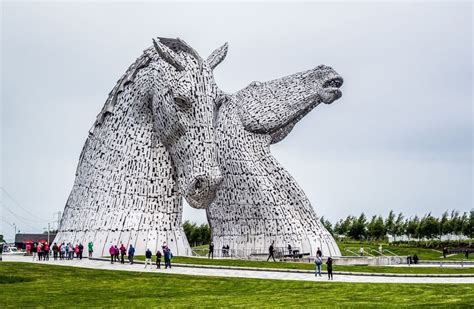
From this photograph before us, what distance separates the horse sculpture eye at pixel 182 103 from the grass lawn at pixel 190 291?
290 inches

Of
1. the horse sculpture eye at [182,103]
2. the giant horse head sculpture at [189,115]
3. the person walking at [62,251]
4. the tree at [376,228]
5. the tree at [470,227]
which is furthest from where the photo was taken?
the tree at [376,228]

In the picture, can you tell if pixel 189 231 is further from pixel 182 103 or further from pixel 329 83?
pixel 182 103

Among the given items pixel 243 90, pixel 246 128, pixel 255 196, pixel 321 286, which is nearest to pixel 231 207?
pixel 255 196

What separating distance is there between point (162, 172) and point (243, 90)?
9313mm

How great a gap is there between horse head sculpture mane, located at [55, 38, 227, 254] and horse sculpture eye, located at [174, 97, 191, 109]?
0.14 ft

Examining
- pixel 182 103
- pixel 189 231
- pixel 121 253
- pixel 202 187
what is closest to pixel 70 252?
pixel 121 253

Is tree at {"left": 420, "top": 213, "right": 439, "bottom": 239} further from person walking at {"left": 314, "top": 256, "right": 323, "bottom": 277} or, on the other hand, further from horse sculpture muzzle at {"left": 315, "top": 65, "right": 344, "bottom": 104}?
person walking at {"left": 314, "top": 256, "right": 323, "bottom": 277}

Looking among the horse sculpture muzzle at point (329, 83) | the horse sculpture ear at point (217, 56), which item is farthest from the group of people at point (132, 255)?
the horse sculpture muzzle at point (329, 83)

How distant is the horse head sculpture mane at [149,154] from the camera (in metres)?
25.4

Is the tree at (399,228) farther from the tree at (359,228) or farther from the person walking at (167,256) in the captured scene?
the person walking at (167,256)

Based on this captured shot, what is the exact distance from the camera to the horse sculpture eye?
25.2m

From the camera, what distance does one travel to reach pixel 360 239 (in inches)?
2761

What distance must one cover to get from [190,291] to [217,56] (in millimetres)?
13739

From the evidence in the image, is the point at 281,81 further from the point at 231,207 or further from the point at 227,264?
the point at 227,264
